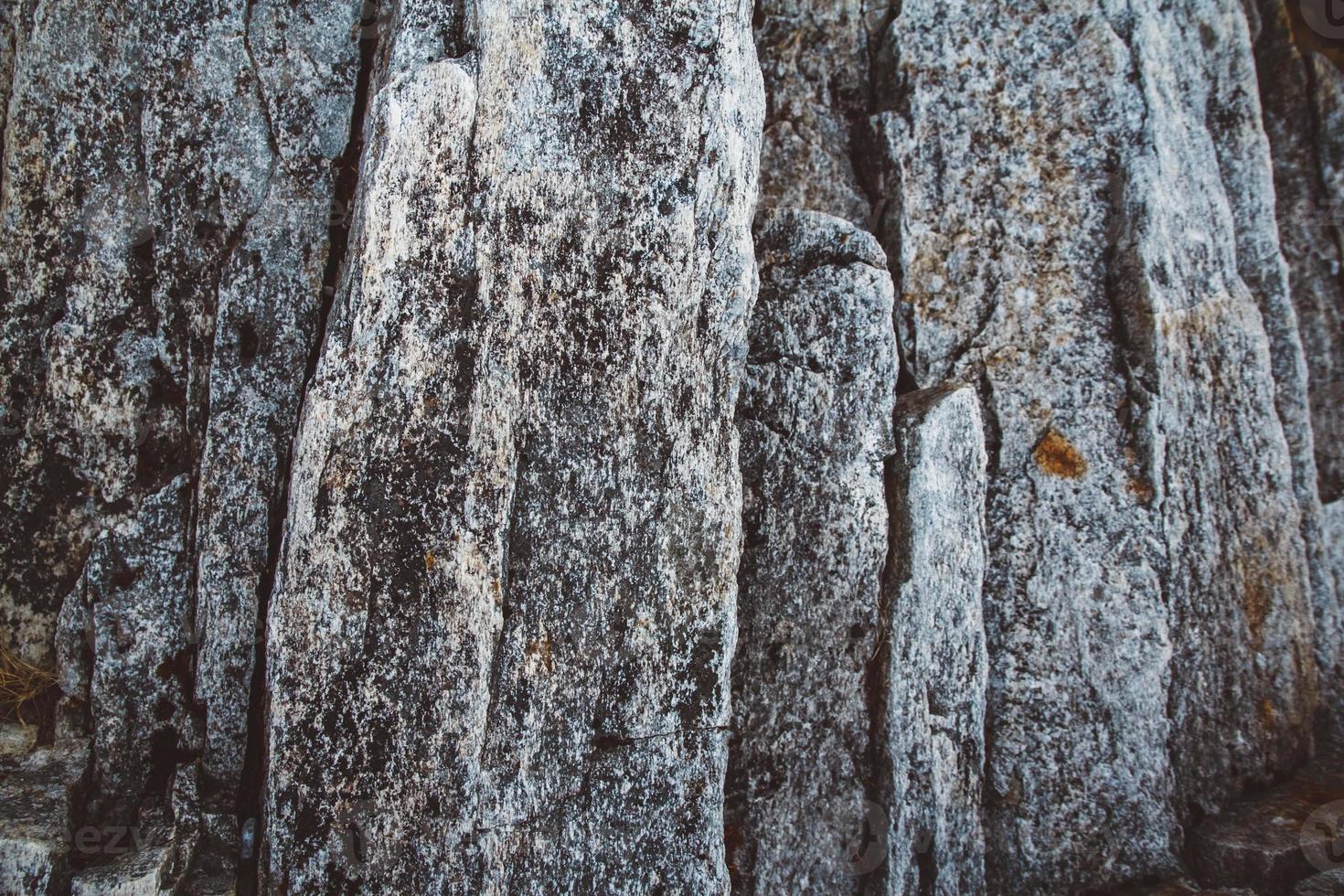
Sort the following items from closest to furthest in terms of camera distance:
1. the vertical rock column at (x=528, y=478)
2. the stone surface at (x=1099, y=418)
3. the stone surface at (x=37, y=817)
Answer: the stone surface at (x=37, y=817) < the vertical rock column at (x=528, y=478) < the stone surface at (x=1099, y=418)

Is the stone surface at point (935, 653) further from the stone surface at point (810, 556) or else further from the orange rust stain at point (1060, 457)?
the orange rust stain at point (1060, 457)

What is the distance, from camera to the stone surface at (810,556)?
304 cm

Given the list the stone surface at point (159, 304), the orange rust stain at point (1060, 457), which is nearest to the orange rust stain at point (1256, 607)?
the orange rust stain at point (1060, 457)

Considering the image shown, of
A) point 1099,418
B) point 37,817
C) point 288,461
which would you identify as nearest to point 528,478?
point 288,461

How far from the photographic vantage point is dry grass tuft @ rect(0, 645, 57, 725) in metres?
2.83

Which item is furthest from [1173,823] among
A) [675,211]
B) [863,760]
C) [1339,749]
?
[675,211]

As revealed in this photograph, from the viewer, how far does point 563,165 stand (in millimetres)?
2854

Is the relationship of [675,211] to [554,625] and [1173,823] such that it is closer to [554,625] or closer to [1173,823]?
[554,625]

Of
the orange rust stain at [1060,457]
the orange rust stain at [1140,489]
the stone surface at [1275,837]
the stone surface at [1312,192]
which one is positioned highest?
the stone surface at [1312,192]

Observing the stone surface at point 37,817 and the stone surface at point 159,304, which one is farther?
the stone surface at point 159,304

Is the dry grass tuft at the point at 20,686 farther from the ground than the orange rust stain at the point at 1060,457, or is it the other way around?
the orange rust stain at the point at 1060,457

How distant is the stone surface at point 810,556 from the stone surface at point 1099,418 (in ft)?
1.79

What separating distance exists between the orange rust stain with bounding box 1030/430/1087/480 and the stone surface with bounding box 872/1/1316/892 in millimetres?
10

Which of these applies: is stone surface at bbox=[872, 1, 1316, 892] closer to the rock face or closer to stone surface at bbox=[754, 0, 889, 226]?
the rock face
